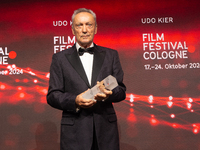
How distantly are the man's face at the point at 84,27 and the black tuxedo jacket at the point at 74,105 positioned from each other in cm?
10

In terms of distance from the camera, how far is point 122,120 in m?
3.16

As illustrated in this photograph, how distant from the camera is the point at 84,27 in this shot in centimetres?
162

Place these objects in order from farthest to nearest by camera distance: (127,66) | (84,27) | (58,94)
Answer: (127,66) < (84,27) < (58,94)

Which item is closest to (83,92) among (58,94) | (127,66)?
(58,94)

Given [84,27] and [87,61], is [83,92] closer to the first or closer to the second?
[87,61]

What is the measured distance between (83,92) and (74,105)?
0.09 m

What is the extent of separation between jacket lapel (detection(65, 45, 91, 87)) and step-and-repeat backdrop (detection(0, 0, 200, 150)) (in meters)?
1.63

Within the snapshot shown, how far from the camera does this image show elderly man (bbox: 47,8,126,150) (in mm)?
1473

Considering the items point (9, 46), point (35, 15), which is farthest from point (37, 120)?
point (35, 15)

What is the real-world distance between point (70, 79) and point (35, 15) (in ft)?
6.62

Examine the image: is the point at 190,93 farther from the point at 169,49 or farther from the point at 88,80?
the point at 88,80

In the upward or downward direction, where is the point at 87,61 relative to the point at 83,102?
upward

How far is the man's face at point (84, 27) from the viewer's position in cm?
163

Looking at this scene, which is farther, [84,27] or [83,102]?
[84,27]
